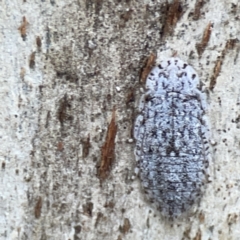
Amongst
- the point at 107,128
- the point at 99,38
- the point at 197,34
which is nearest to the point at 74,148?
the point at 107,128

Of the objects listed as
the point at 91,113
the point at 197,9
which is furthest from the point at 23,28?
the point at 197,9

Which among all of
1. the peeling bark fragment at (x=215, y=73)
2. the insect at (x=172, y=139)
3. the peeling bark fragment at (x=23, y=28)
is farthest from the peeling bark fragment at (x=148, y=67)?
the peeling bark fragment at (x=23, y=28)

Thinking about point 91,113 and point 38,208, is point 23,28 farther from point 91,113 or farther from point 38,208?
point 38,208

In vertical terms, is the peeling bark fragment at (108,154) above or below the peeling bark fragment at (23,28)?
below

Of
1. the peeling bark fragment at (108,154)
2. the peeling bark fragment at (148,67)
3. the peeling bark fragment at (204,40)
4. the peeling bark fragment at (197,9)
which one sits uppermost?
the peeling bark fragment at (197,9)

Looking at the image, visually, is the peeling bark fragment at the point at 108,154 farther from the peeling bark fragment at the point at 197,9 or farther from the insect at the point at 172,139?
the peeling bark fragment at the point at 197,9
